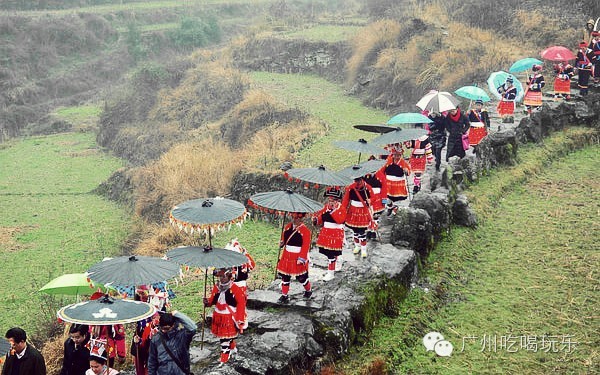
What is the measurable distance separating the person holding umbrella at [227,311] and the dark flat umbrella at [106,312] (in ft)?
3.43

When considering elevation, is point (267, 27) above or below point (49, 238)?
above

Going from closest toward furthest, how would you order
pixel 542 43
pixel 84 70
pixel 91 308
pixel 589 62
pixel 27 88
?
pixel 91 308 → pixel 589 62 → pixel 542 43 → pixel 27 88 → pixel 84 70

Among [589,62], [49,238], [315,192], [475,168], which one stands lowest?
[49,238]

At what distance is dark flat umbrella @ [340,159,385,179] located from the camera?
Result: 9375 mm

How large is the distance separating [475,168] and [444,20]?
47.6 ft

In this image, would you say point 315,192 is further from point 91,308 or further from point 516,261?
point 91,308

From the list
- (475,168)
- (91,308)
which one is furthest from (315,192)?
(91,308)

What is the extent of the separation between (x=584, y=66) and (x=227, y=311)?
50.7 feet

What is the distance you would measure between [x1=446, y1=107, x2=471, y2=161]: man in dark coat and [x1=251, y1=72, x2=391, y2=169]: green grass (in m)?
3.43

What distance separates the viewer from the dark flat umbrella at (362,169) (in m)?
9.38

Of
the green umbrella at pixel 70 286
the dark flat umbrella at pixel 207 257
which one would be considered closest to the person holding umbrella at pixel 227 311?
the dark flat umbrella at pixel 207 257

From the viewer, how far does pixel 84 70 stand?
40.0 meters

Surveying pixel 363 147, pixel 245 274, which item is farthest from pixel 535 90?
pixel 245 274

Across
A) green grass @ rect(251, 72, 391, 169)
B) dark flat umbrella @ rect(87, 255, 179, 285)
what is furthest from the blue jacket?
green grass @ rect(251, 72, 391, 169)
